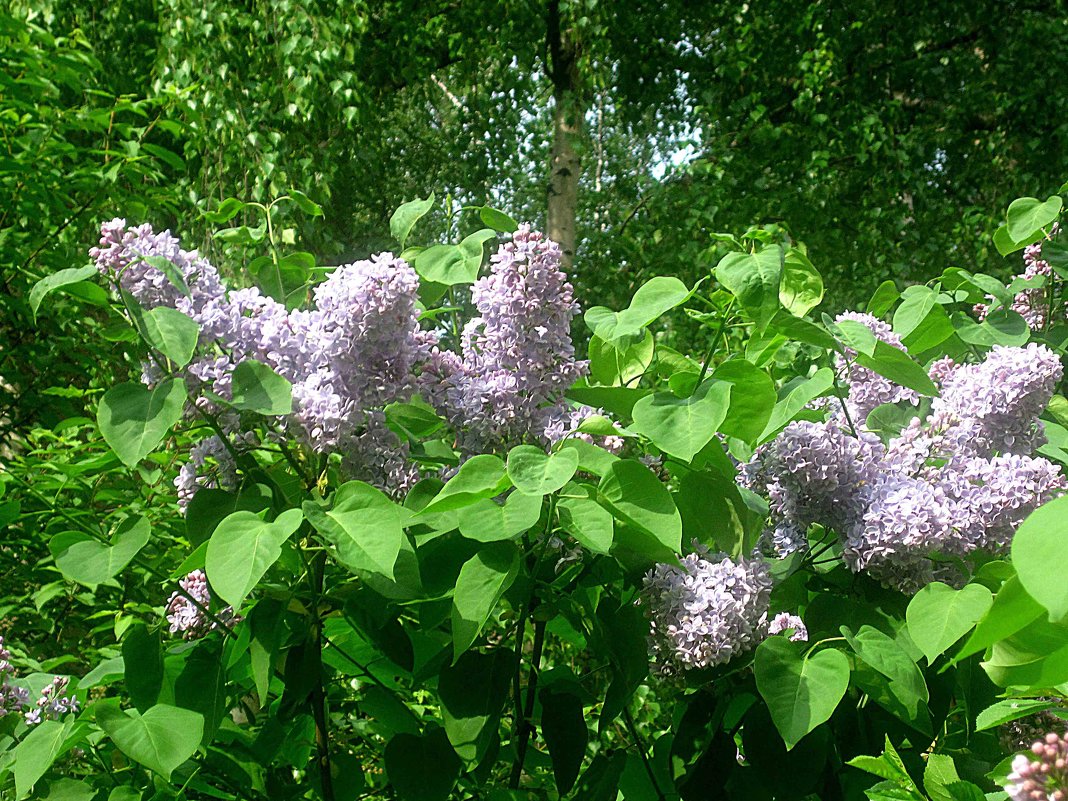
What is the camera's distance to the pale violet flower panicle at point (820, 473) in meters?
0.88

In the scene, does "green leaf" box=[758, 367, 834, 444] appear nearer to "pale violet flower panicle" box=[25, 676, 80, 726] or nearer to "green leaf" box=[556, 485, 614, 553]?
"green leaf" box=[556, 485, 614, 553]

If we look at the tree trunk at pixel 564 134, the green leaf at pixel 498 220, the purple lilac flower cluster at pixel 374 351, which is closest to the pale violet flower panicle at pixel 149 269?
the purple lilac flower cluster at pixel 374 351

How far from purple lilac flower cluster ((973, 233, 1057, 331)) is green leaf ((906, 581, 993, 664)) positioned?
63 cm

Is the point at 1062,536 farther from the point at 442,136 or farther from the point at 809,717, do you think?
the point at 442,136

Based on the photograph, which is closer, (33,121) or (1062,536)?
(1062,536)

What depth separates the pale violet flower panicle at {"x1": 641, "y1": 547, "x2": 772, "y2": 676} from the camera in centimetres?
82

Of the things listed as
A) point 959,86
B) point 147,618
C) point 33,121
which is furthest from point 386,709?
point 959,86

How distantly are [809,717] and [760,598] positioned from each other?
124 millimetres

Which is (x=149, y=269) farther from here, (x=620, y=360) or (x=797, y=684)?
(x=797, y=684)

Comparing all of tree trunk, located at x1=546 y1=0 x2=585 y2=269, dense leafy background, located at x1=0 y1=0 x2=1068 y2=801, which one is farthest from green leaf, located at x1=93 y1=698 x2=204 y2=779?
tree trunk, located at x1=546 y1=0 x2=585 y2=269

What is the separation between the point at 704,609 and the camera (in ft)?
2.69

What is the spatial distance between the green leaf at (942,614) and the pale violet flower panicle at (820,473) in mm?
116

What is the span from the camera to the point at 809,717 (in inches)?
29.2

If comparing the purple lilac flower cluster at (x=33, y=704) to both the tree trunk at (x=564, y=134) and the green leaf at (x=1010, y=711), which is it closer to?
the green leaf at (x=1010, y=711)
